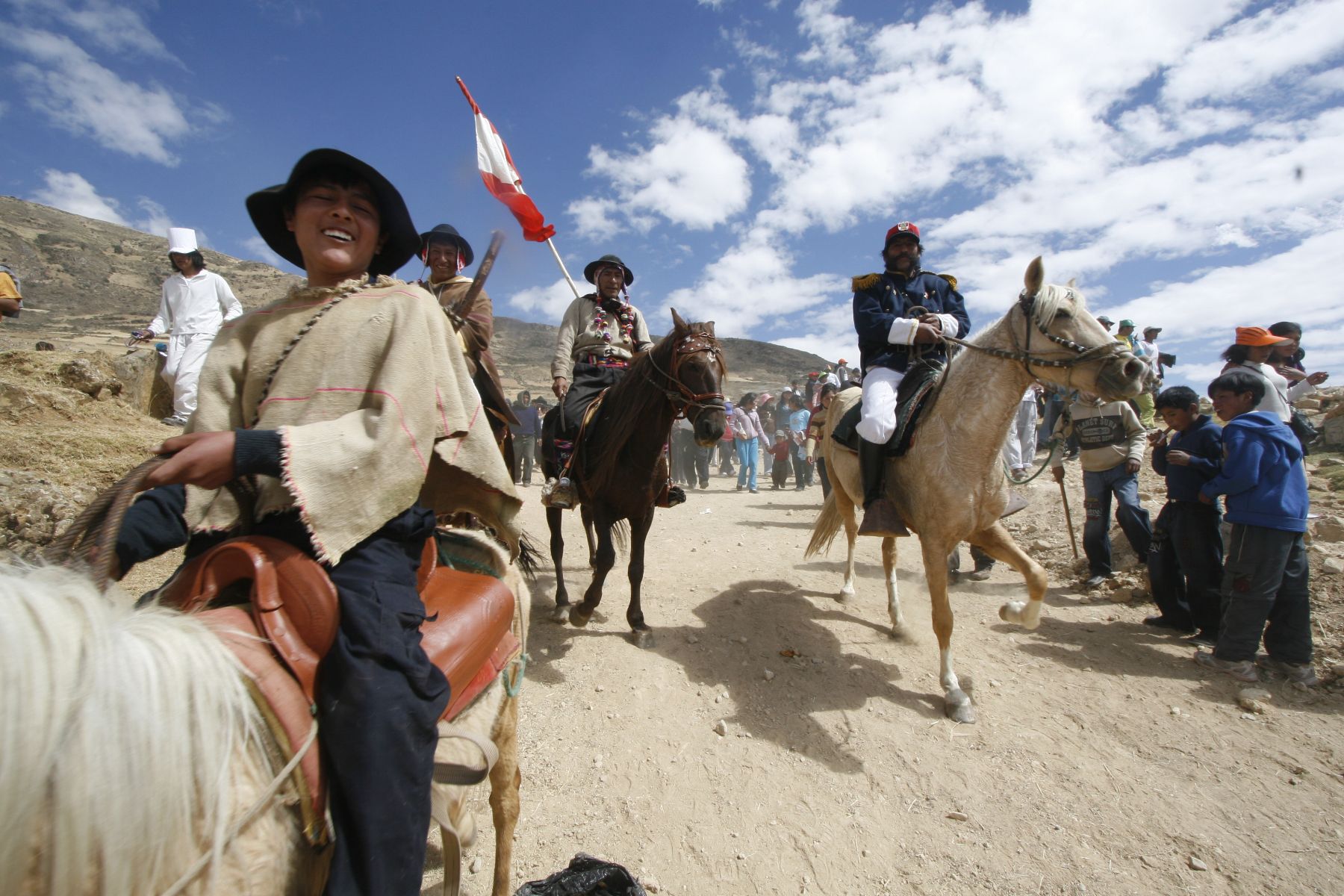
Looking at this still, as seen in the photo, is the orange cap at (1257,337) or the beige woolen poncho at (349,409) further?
the orange cap at (1257,337)

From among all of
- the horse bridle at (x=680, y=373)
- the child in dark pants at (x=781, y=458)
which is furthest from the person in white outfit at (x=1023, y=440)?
the child in dark pants at (x=781, y=458)

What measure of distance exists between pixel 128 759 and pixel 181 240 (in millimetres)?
7483

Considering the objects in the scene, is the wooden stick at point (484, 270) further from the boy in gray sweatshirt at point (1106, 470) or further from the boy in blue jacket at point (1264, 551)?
the boy in gray sweatshirt at point (1106, 470)

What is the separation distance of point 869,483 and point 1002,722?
1722 millimetres

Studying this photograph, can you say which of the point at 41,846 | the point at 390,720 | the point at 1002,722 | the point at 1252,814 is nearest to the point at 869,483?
the point at 1002,722

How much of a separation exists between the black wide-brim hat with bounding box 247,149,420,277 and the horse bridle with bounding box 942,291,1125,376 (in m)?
3.50

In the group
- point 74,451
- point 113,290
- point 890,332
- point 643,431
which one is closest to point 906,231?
point 890,332

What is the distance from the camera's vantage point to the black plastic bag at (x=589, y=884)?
2.19m

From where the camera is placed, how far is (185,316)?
607 cm

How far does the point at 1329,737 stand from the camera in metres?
3.27

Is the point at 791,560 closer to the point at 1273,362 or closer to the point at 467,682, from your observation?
the point at 1273,362

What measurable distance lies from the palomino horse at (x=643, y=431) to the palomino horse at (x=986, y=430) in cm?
152

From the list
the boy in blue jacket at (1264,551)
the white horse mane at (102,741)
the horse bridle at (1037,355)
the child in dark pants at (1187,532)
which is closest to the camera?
the white horse mane at (102,741)

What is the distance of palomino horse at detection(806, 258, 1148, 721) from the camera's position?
3.54 metres
